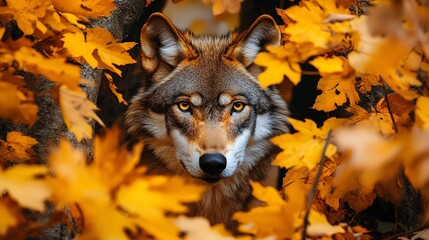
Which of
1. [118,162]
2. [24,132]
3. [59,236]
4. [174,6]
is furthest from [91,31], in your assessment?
[174,6]

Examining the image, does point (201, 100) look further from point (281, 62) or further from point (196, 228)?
point (196, 228)

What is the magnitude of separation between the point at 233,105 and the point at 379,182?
1.02 metres

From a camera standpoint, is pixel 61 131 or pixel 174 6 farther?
pixel 174 6

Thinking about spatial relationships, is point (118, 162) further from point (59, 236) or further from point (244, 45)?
point (244, 45)

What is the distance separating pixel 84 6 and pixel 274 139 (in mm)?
1098

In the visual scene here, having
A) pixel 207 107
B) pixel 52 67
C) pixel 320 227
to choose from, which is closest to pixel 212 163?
pixel 207 107

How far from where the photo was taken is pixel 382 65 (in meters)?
1.52

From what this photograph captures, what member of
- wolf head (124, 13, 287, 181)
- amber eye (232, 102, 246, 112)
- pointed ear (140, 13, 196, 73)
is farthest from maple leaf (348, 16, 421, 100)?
pointed ear (140, 13, 196, 73)

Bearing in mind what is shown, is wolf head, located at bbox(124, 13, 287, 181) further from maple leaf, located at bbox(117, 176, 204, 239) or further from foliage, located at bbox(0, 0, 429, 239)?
maple leaf, located at bbox(117, 176, 204, 239)

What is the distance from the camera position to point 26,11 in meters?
2.22

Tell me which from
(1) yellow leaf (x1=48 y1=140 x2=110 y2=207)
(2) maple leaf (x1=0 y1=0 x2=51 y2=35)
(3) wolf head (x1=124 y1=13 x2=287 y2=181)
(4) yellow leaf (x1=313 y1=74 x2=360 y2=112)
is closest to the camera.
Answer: (1) yellow leaf (x1=48 y1=140 x2=110 y2=207)

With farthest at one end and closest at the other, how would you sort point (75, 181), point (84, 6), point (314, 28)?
point (84, 6), point (314, 28), point (75, 181)

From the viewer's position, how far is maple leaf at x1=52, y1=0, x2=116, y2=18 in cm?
253

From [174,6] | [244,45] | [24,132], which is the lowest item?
[174,6]
